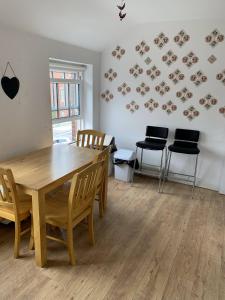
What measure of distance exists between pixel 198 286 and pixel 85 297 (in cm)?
88

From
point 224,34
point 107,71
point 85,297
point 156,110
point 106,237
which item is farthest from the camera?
point 107,71

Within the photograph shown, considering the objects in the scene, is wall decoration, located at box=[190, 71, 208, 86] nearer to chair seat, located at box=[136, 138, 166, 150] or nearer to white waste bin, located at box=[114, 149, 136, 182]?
chair seat, located at box=[136, 138, 166, 150]

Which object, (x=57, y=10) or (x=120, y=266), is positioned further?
(x=57, y=10)

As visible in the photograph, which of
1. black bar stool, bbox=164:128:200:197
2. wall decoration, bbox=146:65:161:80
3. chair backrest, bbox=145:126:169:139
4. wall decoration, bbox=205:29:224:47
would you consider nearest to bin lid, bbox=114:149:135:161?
chair backrest, bbox=145:126:169:139

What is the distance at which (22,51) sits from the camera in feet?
8.75

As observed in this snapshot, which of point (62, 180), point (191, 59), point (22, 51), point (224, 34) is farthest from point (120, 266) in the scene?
point (224, 34)

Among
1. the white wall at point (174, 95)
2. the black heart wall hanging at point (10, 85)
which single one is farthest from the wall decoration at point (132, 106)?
the black heart wall hanging at point (10, 85)

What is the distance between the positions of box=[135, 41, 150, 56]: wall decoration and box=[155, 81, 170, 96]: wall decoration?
1.83 feet

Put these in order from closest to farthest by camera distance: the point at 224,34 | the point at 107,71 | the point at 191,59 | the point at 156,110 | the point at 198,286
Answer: the point at 198,286, the point at 224,34, the point at 191,59, the point at 156,110, the point at 107,71

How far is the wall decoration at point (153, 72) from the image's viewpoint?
3.63 m

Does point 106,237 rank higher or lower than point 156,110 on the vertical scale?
lower

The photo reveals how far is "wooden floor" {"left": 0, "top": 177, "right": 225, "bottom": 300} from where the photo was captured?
1791 millimetres

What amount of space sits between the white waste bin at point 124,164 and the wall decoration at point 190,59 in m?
1.54

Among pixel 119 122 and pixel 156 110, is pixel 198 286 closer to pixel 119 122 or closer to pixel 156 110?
pixel 156 110
